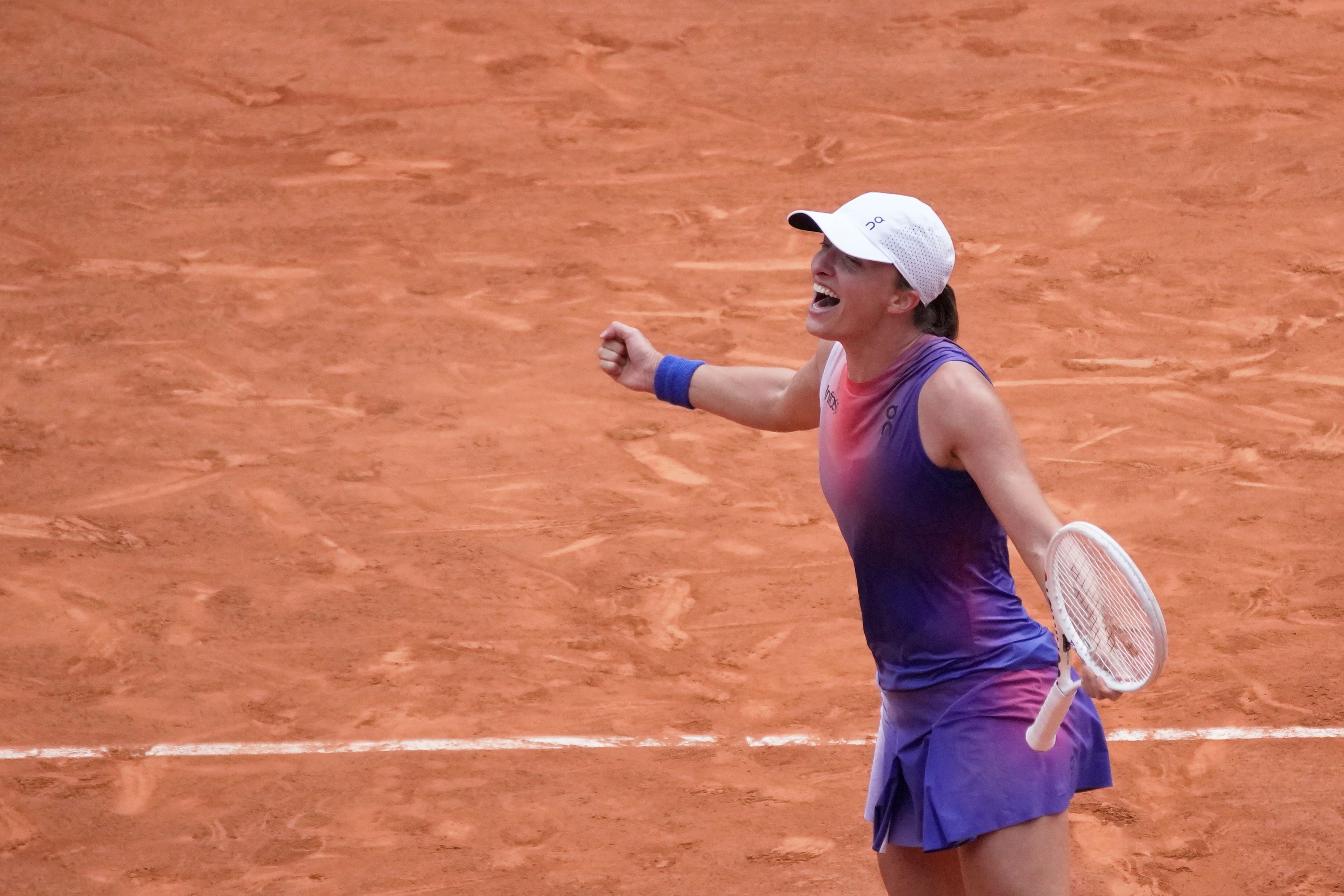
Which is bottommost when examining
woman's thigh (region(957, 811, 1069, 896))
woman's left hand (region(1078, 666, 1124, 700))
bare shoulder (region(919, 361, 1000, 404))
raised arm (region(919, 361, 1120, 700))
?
woman's thigh (region(957, 811, 1069, 896))

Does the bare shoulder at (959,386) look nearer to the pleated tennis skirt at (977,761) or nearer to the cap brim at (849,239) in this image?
the cap brim at (849,239)

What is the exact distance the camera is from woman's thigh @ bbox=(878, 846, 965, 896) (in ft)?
11.6

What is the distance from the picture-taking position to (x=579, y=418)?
786cm

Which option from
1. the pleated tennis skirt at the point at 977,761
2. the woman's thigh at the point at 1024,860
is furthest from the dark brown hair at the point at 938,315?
the woman's thigh at the point at 1024,860

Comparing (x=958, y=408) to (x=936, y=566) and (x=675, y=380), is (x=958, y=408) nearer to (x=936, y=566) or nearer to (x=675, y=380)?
(x=936, y=566)

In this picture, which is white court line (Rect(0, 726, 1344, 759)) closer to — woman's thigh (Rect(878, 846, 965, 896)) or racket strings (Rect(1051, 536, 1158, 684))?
woman's thigh (Rect(878, 846, 965, 896))

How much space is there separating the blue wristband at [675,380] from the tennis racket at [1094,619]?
4.34 feet

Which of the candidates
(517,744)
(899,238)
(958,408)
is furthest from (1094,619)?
(517,744)

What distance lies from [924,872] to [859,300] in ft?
4.27

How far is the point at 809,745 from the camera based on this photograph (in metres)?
5.56

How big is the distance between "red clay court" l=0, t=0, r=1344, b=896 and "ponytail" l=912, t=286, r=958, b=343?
218cm

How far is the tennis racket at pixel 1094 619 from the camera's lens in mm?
2834

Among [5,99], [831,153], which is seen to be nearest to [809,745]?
[831,153]

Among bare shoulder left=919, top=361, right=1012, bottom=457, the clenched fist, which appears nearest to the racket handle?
bare shoulder left=919, top=361, right=1012, bottom=457
